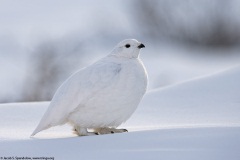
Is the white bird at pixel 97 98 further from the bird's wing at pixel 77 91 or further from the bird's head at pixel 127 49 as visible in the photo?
the bird's head at pixel 127 49

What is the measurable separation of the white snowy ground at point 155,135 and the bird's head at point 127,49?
0.63 metres

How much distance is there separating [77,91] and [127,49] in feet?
2.05

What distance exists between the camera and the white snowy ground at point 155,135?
499 centimetres

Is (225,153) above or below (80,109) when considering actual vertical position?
below

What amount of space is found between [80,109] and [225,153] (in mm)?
1481

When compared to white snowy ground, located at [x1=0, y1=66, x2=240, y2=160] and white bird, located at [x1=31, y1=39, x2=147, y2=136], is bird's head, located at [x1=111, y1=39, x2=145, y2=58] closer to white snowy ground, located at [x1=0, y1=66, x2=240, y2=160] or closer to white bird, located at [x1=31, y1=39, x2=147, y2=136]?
white bird, located at [x1=31, y1=39, x2=147, y2=136]

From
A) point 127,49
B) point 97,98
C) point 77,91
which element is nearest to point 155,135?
point 97,98

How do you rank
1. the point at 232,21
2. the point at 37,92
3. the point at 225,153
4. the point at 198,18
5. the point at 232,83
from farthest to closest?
the point at 198,18
the point at 232,21
the point at 37,92
the point at 232,83
the point at 225,153

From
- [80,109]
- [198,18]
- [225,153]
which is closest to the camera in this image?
[225,153]

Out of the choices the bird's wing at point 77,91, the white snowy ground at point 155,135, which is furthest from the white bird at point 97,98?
the white snowy ground at point 155,135

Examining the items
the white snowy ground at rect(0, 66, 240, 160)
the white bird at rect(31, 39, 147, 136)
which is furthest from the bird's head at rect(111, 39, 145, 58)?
the white snowy ground at rect(0, 66, 240, 160)

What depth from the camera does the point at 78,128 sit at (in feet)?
20.2

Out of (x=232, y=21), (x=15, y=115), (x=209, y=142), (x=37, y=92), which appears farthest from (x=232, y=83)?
(x=232, y=21)

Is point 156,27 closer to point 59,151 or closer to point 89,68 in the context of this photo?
point 89,68
